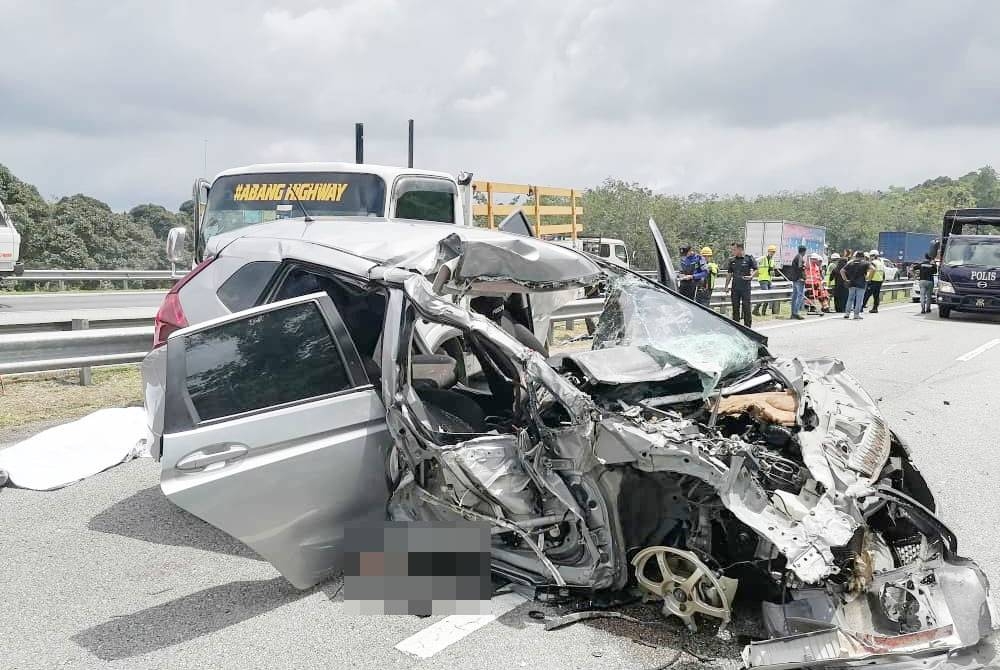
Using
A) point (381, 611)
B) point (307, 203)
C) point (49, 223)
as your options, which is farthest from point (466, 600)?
point (49, 223)

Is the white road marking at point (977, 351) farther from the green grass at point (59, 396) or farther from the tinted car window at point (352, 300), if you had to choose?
the green grass at point (59, 396)

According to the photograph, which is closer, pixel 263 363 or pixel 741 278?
pixel 263 363

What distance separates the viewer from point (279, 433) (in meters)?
3.13

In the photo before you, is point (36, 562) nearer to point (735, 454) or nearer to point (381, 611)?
point (381, 611)

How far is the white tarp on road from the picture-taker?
5.07m

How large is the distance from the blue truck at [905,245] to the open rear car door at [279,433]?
49.3 meters

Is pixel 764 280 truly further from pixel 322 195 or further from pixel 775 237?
pixel 322 195

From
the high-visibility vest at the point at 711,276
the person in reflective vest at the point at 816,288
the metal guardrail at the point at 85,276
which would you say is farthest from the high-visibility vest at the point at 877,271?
the metal guardrail at the point at 85,276

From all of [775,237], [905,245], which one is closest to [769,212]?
[905,245]

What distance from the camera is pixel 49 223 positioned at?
27.0m

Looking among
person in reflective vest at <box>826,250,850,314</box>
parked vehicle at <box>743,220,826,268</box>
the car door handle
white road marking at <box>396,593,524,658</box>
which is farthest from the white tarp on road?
parked vehicle at <box>743,220,826,268</box>

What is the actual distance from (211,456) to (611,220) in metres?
45.9

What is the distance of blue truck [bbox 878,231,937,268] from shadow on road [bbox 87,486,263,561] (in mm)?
49055

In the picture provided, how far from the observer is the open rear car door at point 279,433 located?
9.77ft
